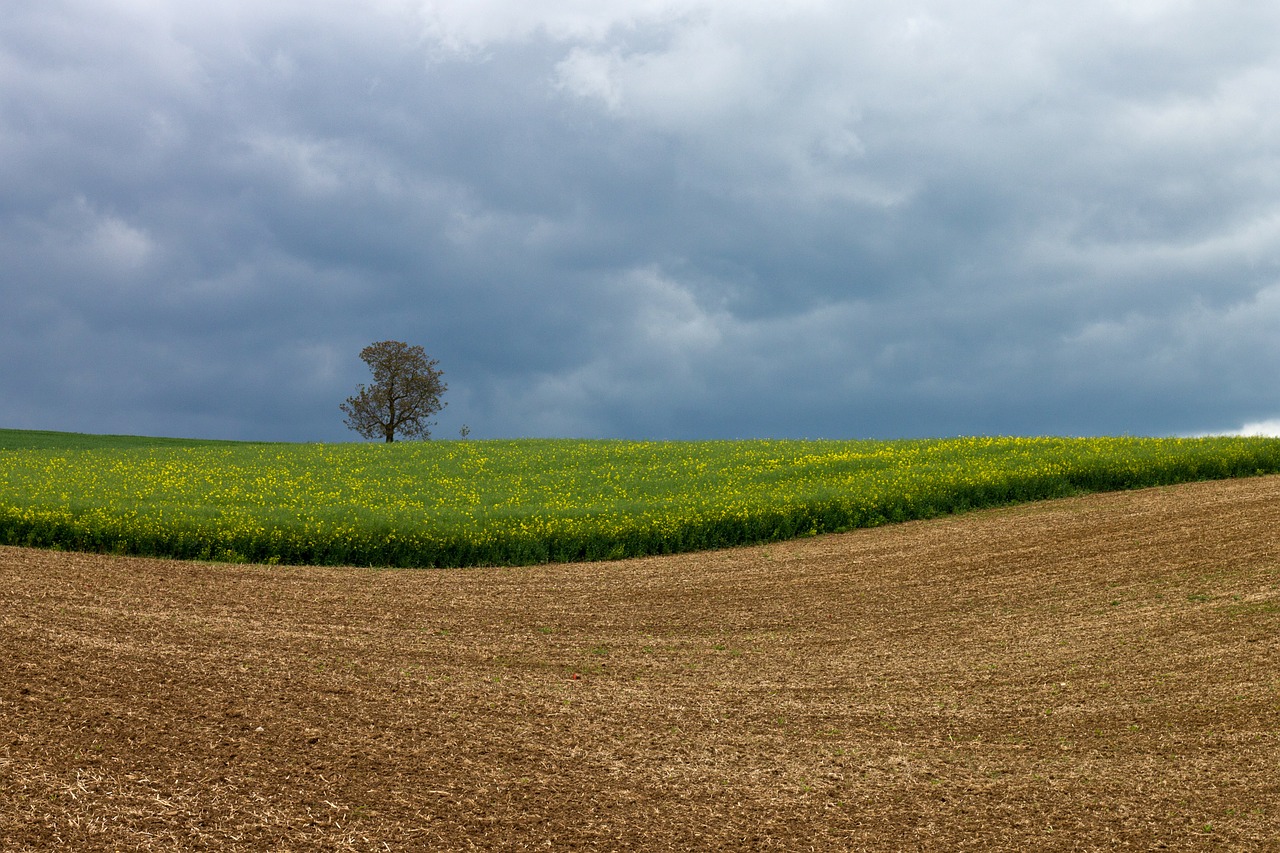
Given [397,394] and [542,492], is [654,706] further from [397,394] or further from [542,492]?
[397,394]

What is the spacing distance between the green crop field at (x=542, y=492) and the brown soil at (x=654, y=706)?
7.46 feet

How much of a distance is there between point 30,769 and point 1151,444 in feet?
95.2

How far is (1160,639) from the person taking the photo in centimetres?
1298

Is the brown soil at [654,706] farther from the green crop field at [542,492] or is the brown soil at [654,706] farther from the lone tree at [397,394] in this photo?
the lone tree at [397,394]

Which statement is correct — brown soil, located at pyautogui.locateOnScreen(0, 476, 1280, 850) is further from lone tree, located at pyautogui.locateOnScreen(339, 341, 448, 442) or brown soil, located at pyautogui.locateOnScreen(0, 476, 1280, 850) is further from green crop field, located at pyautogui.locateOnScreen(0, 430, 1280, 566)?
lone tree, located at pyautogui.locateOnScreen(339, 341, 448, 442)

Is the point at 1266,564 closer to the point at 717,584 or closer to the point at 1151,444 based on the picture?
the point at 717,584

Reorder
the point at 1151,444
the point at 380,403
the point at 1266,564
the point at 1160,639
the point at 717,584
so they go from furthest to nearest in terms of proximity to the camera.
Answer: the point at 380,403 → the point at 1151,444 → the point at 717,584 → the point at 1266,564 → the point at 1160,639

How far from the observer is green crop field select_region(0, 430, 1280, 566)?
20.0 metres

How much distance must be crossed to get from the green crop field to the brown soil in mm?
2273

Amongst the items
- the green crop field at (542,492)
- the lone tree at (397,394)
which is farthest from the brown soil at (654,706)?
the lone tree at (397,394)

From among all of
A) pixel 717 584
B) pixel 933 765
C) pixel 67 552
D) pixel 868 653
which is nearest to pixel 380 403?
pixel 67 552

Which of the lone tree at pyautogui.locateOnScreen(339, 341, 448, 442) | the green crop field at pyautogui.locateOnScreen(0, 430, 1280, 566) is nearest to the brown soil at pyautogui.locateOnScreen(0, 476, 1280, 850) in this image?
the green crop field at pyautogui.locateOnScreen(0, 430, 1280, 566)

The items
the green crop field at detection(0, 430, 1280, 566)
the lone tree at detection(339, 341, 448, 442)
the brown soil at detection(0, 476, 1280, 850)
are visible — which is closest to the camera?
the brown soil at detection(0, 476, 1280, 850)

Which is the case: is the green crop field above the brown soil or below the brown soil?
above
